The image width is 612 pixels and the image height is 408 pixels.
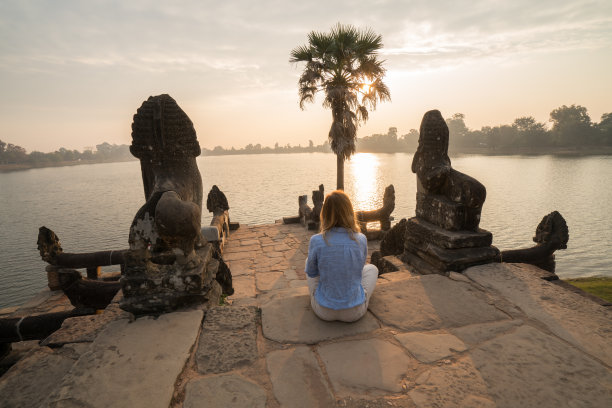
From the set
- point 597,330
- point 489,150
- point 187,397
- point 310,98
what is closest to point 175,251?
point 187,397

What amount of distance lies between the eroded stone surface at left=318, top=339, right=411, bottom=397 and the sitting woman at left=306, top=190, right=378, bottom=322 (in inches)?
9.4

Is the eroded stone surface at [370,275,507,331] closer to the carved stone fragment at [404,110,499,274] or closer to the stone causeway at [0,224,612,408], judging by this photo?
the stone causeway at [0,224,612,408]

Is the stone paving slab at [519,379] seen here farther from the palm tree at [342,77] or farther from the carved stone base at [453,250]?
the palm tree at [342,77]

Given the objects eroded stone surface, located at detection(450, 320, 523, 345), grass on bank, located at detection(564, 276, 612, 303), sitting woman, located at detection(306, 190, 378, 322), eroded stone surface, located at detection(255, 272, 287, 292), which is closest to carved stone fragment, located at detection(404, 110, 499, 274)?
eroded stone surface, located at detection(450, 320, 523, 345)

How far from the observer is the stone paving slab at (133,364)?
1.46 meters

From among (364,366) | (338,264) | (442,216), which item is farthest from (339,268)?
(442,216)

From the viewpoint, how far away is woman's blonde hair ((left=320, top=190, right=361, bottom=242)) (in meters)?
2.13

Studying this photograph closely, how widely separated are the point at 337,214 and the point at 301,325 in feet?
2.81

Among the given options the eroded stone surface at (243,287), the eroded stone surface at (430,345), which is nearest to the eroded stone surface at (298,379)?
the eroded stone surface at (430,345)

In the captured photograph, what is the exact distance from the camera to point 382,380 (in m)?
1.55

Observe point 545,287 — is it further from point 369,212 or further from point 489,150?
point 489,150

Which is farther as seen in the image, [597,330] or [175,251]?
[175,251]

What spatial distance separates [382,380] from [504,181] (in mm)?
36806

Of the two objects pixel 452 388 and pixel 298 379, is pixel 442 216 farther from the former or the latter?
pixel 298 379
